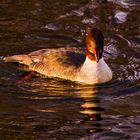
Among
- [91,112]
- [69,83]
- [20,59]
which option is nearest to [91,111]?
[91,112]

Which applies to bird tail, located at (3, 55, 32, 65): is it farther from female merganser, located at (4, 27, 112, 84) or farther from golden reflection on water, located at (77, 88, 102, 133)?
golden reflection on water, located at (77, 88, 102, 133)

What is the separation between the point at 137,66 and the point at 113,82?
71 centimetres


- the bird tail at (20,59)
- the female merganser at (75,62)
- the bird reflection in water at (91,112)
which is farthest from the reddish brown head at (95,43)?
the bird tail at (20,59)

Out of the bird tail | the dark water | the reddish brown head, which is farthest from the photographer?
the bird tail

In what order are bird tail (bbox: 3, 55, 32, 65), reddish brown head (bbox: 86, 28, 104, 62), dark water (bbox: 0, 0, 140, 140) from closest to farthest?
dark water (bbox: 0, 0, 140, 140) → reddish brown head (bbox: 86, 28, 104, 62) → bird tail (bbox: 3, 55, 32, 65)

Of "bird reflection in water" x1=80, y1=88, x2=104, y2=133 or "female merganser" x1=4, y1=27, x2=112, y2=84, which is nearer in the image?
"bird reflection in water" x1=80, y1=88, x2=104, y2=133

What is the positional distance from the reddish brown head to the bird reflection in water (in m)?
0.71

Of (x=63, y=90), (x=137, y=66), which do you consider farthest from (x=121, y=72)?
(x=63, y=90)

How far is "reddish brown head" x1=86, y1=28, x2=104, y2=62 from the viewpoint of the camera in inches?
459

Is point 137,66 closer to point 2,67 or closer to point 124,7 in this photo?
point 2,67

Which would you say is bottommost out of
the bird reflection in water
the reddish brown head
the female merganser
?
the bird reflection in water

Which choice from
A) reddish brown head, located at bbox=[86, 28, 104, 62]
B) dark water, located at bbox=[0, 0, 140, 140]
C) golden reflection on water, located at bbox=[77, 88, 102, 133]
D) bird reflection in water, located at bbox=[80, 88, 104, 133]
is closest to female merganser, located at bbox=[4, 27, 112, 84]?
reddish brown head, located at bbox=[86, 28, 104, 62]

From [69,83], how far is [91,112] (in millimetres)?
1542

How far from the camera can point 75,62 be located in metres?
A: 12.3
